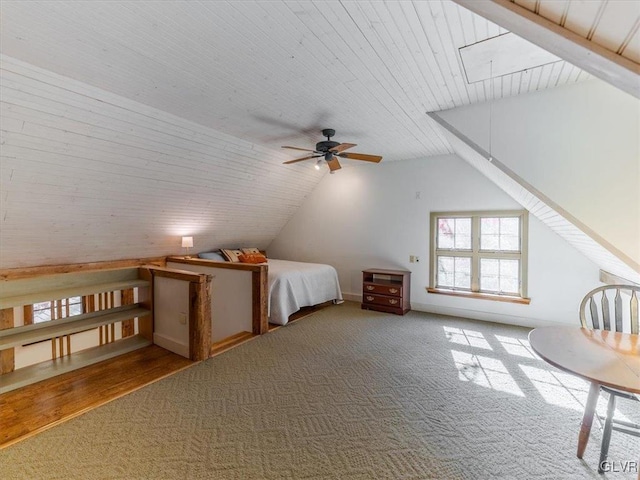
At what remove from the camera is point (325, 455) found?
172cm

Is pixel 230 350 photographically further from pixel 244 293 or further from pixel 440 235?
pixel 440 235

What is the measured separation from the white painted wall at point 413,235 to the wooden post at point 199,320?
9.79 ft

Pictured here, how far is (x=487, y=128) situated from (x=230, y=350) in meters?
3.32

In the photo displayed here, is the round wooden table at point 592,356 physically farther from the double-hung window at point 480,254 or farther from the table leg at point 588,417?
the double-hung window at point 480,254

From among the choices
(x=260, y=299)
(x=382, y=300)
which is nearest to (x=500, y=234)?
→ (x=382, y=300)

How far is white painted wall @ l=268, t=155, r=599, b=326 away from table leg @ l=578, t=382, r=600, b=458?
8.49 ft

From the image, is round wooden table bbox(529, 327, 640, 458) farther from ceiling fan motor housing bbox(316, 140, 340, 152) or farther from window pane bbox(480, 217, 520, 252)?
window pane bbox(480, 217, 520, 252)

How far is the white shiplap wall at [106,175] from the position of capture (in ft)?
7.63

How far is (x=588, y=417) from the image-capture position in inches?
64.0

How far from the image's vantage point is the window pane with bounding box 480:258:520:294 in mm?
4086

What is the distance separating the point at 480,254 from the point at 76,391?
483 centimetres

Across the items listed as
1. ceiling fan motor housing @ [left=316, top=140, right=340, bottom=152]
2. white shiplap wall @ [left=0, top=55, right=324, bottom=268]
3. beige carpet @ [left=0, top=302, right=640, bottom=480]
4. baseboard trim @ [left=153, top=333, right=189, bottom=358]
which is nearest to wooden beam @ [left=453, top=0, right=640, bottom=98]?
beige carpet @ [left=0, top=302, right=640, bottom=480]

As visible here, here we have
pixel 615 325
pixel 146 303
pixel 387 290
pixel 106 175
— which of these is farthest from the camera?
pixel 387 290

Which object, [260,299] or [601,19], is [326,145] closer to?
[260,299]
